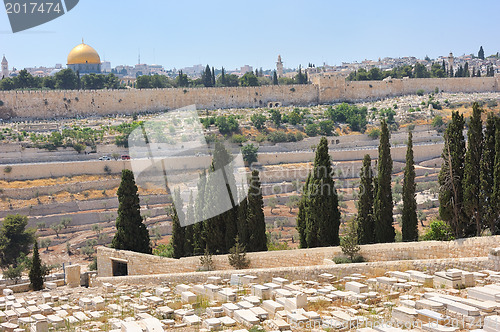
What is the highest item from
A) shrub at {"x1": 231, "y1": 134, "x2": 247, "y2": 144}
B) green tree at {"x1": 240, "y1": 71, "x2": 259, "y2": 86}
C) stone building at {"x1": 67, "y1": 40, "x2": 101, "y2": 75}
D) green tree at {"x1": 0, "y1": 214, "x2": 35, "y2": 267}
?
stone building at {"x1": 67, "y1": 40, "x2": 101, "y2": 75}

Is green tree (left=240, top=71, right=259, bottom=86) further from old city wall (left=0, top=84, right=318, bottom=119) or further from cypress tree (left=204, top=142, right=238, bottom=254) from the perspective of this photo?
cypress tree (left=204, top=142, right=238, bottom=254)

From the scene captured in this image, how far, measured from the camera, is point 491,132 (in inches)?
435

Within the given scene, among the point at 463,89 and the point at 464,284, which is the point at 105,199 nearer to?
the point at 464,284

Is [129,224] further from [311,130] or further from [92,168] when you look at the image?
[311,130]

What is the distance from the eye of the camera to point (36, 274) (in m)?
13.4

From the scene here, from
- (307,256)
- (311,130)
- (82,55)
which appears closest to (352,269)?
(307,256)

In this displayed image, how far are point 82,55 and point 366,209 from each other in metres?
51.1

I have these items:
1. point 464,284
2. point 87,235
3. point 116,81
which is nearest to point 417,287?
Answer: point 464,284

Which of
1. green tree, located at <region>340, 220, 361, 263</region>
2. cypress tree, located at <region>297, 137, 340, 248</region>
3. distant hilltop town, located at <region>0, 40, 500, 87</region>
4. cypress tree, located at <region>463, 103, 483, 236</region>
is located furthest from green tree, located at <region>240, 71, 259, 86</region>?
green tree, located at <region>340, 220, 361, 263</region>

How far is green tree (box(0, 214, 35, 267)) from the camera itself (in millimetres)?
19891

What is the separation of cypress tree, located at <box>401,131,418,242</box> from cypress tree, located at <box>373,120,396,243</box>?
0.28 m

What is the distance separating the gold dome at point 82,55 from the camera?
59125 mm

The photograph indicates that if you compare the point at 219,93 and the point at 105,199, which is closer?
the point at 105,199

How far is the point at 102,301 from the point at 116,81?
4784 centimetres
